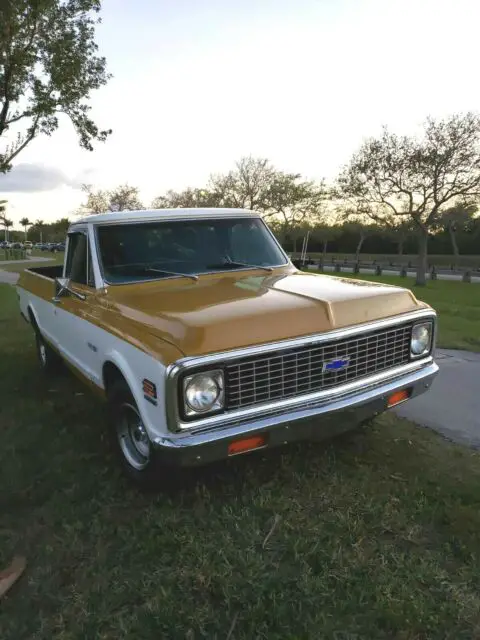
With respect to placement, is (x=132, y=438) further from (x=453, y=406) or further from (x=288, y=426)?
(x=453, y=406)

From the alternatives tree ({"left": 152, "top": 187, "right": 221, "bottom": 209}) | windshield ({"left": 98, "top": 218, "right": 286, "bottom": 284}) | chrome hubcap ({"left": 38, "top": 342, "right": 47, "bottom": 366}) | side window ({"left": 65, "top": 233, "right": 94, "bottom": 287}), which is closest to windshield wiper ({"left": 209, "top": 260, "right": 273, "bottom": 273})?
windshield ({"left": 98, "top": 218, "right": 286, "bottom": 284})

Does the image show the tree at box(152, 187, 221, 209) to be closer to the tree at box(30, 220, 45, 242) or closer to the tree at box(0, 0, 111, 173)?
the tree at box(0, 0, 111, 173)

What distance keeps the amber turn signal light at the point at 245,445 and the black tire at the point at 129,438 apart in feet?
2.03

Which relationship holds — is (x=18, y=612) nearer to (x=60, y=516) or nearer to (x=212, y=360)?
(x=60, y=516)

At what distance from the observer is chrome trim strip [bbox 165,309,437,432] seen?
2.58 metres

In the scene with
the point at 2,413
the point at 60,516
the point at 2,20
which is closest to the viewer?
the point at 60,516

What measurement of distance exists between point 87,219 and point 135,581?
2.99 m

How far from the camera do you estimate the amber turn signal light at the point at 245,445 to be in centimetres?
275

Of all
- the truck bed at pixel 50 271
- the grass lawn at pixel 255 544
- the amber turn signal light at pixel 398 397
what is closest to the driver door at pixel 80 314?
the grass lawn at pixel 255 544

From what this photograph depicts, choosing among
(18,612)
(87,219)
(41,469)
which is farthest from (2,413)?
(18,612)

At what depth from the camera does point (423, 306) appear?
366 centimetres

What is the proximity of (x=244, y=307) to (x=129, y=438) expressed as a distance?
1281mm

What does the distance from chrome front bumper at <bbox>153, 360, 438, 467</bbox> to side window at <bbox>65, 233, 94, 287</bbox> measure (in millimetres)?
1850

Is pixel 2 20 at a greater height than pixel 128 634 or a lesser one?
greater
